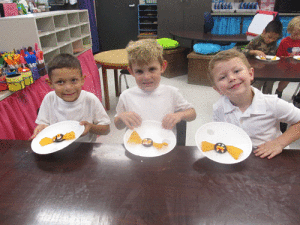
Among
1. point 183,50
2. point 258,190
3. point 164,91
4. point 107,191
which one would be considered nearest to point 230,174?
point 258,190

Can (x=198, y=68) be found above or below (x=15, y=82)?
below

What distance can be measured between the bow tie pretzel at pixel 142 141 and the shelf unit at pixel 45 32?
207cm

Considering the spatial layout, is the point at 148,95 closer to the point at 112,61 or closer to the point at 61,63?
the point at 61,63

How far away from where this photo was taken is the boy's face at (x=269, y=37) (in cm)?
235

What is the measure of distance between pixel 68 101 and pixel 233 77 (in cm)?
91

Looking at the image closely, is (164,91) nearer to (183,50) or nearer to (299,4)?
(183,50)

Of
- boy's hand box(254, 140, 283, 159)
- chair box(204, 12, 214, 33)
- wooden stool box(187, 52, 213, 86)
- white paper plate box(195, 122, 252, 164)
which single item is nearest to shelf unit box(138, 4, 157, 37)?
chair box(204, 12, 214, 33)

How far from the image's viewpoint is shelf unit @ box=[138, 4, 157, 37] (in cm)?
548

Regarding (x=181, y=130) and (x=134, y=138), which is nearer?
(x=134, y=138)

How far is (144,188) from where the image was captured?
680 millimetres

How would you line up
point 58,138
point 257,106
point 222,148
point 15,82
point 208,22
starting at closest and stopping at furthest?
point 222,148 → point 58,138 → point 257,106 → point 15,82 → point 208,22

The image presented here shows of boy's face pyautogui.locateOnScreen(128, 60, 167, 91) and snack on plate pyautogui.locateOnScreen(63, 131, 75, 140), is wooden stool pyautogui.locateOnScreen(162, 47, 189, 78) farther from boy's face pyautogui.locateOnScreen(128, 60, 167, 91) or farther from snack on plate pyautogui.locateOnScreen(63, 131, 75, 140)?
snack on plate pyautogui.locateOnScreen(63, 131, 75, 140)

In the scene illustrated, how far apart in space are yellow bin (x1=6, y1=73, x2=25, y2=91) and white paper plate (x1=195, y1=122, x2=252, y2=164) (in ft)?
4.74

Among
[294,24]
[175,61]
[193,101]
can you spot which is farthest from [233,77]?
[175,61]
